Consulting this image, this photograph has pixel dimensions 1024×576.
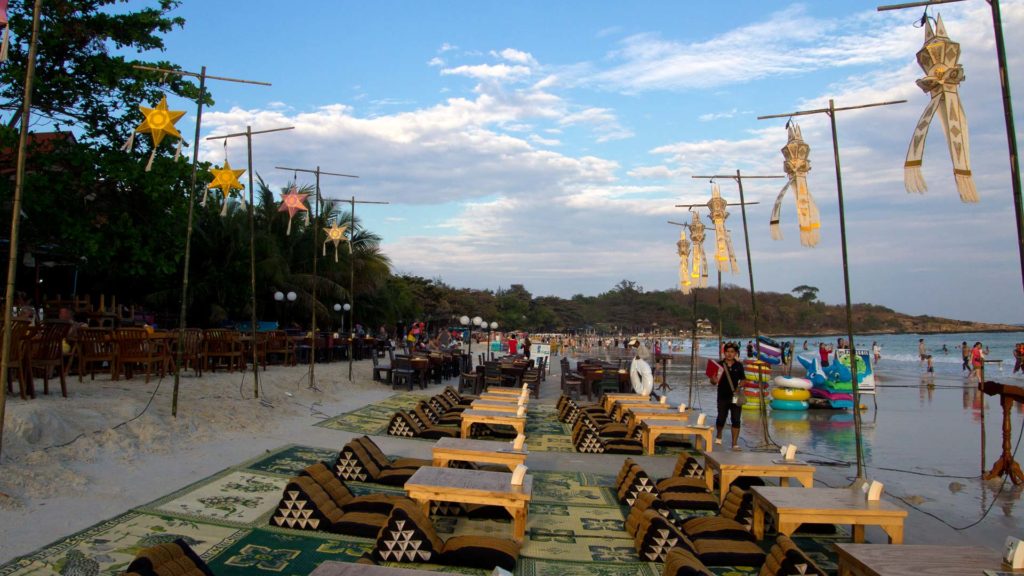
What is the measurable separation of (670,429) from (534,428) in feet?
10.5

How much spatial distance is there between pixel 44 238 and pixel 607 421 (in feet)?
37.9

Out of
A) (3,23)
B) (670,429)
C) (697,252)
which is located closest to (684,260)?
(697,252)

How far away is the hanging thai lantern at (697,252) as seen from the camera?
1630cm

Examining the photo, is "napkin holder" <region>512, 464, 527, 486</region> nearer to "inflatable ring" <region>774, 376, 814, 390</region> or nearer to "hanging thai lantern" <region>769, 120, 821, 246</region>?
"hanging thai lantern" <region>769, 120, 821, 246</region>

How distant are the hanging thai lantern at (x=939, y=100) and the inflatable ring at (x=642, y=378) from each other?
9.52m

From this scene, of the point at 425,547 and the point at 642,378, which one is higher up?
the point at 642,378

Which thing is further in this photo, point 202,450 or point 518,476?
point 202,450

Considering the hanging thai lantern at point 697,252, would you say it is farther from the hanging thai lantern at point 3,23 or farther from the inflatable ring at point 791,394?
the hanging thai lantern at point 3,23

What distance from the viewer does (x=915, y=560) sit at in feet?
14.7

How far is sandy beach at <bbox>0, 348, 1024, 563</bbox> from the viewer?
20.2 ft

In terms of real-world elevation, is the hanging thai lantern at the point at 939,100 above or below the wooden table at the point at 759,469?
above

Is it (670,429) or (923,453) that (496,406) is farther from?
(923,453)

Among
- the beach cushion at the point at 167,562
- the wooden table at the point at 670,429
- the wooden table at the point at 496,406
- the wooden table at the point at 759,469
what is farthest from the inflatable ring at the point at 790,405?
the beach cushion at the point at 167,562

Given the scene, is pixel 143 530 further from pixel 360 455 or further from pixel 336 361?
pixel 336 361
